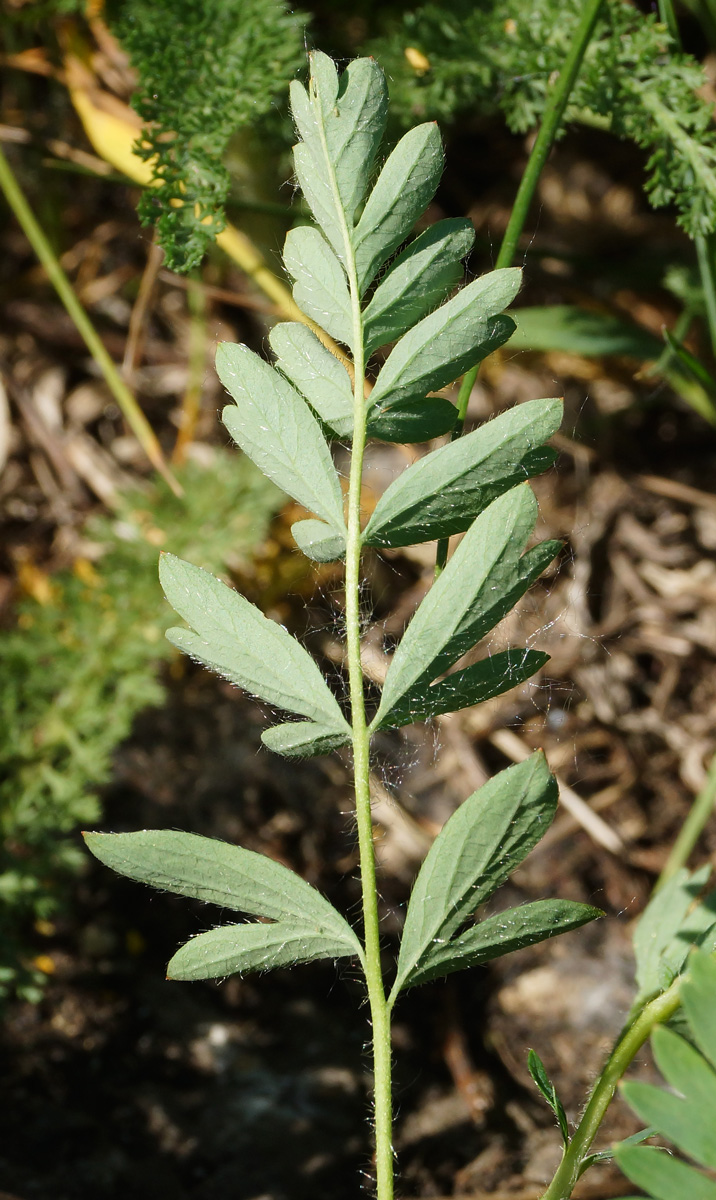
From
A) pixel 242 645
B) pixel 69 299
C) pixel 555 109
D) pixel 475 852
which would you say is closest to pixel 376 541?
pixel 242 645

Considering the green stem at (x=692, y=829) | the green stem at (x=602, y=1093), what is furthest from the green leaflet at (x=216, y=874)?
the green stem at (x=692, y=829)

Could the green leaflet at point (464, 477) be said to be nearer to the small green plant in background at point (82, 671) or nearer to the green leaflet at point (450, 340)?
the green leaflet at point (450, 340)

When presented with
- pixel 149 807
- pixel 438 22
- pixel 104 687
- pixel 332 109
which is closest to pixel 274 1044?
pixel 149 807

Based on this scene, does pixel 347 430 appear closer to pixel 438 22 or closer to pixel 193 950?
pixel 193 950

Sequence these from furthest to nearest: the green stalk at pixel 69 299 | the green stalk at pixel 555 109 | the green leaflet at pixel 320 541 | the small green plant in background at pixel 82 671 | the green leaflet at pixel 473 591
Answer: the green stalk at pixel 69 299, the small green plant in background at pixel 82 671, the green stalk at pixel 555 109, the green leaflet at pixel 320 541, the green leaflet at pixel 473 591

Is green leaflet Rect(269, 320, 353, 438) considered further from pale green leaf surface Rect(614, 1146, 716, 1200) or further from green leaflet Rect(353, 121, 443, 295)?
pale green leaf surface Rect(614, 1146, 716, 1200)

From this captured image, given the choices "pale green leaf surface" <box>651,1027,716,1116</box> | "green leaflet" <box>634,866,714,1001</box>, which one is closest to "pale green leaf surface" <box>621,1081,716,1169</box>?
"pale green leaf surface" <box>651,1027,716,1116</box>
